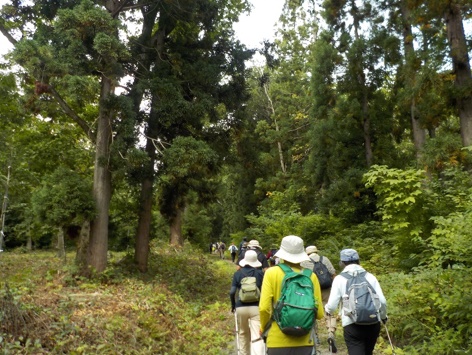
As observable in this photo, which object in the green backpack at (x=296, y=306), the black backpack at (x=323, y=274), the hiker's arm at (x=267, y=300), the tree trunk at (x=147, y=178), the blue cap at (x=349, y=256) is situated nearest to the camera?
the green backpack at (x=296, y=306)

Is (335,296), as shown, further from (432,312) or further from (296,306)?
(432,312)

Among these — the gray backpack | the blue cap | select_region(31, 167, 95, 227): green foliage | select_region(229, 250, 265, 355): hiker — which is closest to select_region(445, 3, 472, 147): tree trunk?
select_region(229, 250, 265, 355): hiker

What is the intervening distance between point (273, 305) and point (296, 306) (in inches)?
11.4

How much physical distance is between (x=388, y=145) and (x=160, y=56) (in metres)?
10.4

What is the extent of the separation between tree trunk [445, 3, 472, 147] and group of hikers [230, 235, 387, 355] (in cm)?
765

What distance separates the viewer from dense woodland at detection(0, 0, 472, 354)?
35.4 ft

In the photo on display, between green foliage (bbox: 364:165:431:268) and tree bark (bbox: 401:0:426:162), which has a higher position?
tree bark (bbox: 401:0:426:162)

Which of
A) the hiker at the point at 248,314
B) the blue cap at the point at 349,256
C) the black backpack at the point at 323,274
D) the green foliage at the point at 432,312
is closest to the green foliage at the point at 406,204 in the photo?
the green foliage at the point at 432,312

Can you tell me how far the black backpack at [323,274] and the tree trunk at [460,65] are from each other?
21.2ft

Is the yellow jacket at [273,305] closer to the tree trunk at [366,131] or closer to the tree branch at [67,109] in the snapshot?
the tree branch at [67,109]

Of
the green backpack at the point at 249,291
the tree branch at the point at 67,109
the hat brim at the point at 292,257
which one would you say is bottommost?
the green backpack at the point at 249,291

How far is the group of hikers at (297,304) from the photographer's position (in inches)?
156

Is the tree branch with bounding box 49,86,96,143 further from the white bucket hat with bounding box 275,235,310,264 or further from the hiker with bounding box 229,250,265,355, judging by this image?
the white bucket hat with bounding box 275,235,310,264

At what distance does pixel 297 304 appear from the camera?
3922 mm
